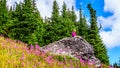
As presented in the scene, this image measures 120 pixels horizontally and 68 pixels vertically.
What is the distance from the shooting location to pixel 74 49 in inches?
773

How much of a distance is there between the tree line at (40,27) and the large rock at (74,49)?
68.9 ft

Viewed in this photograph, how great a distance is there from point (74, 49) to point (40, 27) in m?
34.5

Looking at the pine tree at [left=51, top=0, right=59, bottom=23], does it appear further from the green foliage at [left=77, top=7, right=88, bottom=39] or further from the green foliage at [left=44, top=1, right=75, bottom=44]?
the green foliage at [left=77, top=7, right=88, bottom=39]

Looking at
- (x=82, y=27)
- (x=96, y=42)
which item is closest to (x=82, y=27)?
(x=82, y=27)

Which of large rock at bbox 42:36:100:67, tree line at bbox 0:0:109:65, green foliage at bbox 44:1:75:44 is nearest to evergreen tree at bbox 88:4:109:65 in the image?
tree line at bbox 0:0:109:65

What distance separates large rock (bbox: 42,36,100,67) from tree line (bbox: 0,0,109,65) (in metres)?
21.0

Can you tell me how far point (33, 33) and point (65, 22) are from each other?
13022 mm

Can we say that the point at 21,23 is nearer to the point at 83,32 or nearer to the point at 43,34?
the point at 43,34

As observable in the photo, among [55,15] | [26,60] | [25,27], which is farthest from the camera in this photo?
[55,15]

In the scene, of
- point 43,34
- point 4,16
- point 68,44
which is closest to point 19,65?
point 68,44

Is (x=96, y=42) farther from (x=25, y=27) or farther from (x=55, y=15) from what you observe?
(x=25, y=27)

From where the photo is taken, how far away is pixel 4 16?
61812mm

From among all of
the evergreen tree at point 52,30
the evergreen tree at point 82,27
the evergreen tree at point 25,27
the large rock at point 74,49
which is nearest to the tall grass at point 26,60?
the large rock at point 74,49

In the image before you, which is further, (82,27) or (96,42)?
(82,27)
